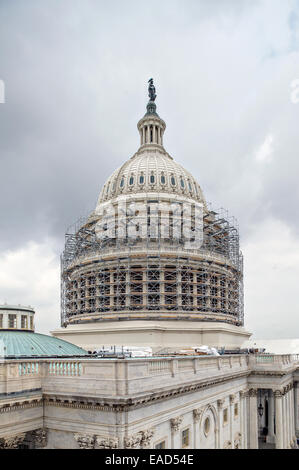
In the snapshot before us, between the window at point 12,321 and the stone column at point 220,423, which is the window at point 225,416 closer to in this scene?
the stone column at point 220,423

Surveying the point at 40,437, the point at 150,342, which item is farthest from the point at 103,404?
the point at 150,342

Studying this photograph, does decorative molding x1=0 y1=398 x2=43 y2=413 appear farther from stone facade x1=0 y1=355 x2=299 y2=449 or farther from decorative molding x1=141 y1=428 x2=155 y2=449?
decorative molding x1=141 y1=428 x2=155 y2=449

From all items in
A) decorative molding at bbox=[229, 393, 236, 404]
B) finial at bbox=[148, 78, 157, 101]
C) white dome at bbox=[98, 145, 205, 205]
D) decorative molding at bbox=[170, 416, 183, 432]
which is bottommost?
decorative molding at bbox=[229, 393, 236, 404]

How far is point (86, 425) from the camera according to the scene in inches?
770

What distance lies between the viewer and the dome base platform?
57938mm

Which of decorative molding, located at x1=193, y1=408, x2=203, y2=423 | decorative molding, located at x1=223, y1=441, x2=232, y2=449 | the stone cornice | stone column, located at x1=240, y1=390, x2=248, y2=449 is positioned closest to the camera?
the stone cornice

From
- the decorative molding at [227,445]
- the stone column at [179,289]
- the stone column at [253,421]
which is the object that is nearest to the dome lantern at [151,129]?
the stone column at [179,289]

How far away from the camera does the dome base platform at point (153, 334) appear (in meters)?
57.9

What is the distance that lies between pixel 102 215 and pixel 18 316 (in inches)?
1664

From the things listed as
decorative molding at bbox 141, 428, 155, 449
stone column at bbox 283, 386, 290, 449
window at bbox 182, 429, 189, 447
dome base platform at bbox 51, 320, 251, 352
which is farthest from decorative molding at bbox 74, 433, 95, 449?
dome base platform at bbox 51, 320, 251, 352

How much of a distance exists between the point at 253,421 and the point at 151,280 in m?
26.8

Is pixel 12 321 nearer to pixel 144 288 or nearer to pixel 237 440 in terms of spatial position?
pixel 237 440

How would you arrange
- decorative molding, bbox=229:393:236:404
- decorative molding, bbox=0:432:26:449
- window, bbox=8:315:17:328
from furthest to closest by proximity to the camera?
decorative molding, bbox=229:393:236:404 < window, bbox=8:315:17:328 < decorative molding, bbox=0:432:26:449

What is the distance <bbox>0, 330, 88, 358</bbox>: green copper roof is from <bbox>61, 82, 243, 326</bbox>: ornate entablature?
31.0 meters
